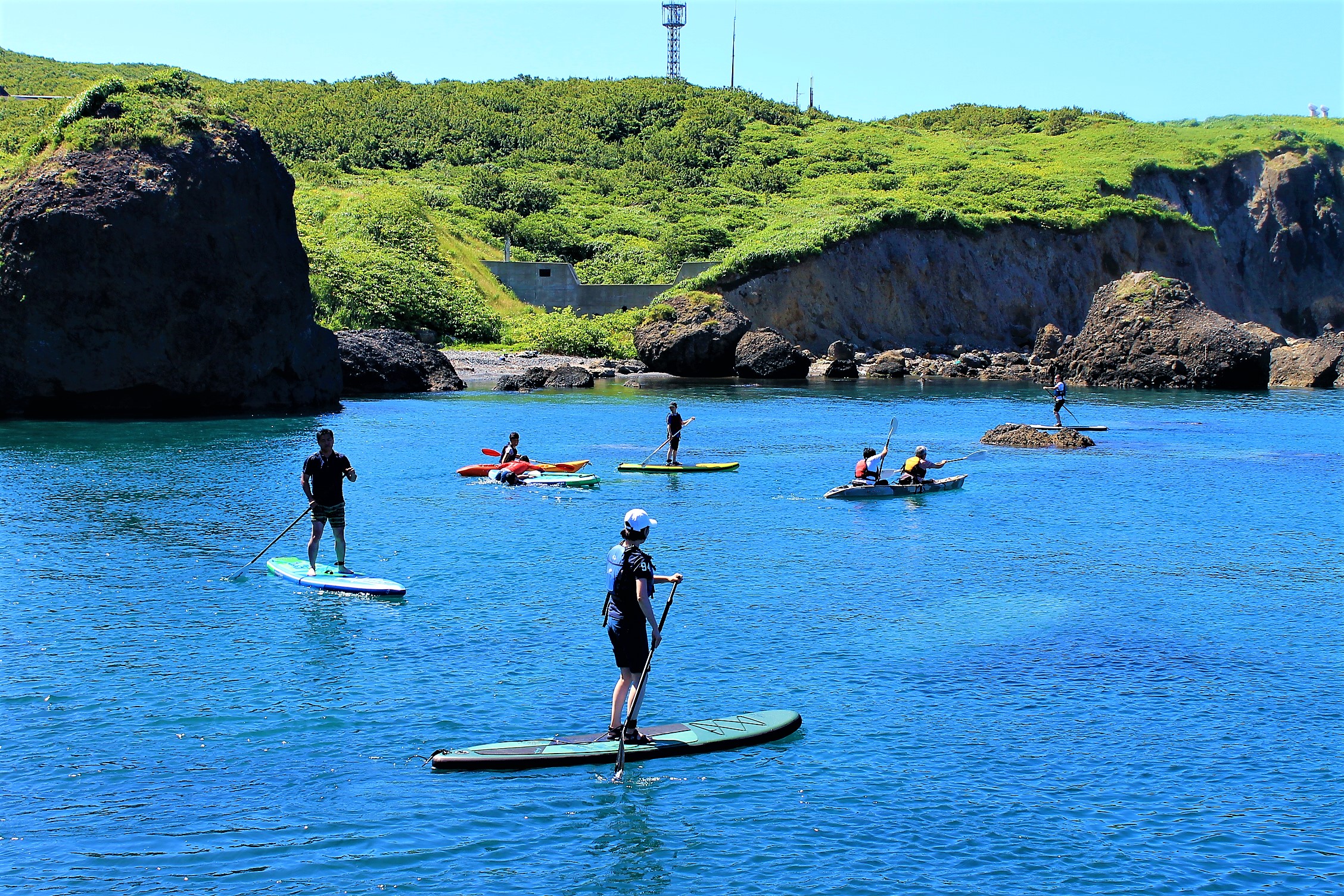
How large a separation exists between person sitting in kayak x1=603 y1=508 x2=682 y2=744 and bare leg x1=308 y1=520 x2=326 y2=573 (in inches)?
375

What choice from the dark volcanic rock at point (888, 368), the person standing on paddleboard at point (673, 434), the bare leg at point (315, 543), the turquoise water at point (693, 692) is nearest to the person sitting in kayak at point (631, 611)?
the turquoise water at point (693, 692)

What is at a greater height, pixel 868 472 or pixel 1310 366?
pixel 1310 366

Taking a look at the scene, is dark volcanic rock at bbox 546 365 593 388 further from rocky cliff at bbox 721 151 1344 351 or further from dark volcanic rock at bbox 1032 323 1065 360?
dark volcanic rock at bbox 1032 323 1065 360

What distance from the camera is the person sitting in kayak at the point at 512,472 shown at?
34312 mm

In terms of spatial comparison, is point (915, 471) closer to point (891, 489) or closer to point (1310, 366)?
point (891, 489)

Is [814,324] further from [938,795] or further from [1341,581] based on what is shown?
[938,795]

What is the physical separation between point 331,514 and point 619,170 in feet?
365

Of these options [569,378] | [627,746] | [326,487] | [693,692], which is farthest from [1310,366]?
[627,746]

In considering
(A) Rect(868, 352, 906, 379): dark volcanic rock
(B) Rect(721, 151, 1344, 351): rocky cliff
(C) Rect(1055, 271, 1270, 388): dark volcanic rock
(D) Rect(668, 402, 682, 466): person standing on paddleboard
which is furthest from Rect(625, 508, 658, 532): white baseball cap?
(B) Rect(721, 151, 1344, 351): rocky cliff

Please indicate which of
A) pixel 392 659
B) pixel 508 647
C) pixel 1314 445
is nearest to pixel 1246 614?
pixel 508 647

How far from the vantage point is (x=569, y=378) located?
74.2 metres

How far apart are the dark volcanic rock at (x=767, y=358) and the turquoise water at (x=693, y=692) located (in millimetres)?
49983

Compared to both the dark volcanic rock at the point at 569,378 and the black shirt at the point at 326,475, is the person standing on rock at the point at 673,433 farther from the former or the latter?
the dark volcanic rock at the point at 569,378

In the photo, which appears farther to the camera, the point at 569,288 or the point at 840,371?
the point at 569,288
